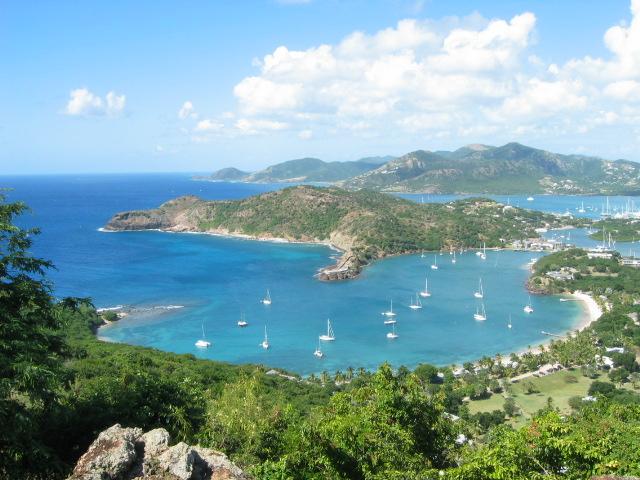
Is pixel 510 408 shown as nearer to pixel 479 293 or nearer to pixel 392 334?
pixel 392 334

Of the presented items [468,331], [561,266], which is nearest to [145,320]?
[468,331]

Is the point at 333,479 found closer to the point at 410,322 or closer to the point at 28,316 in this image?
the point at 28,316

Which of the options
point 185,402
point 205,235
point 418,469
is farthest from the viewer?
point 205,235

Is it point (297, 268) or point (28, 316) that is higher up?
point (28, 316)

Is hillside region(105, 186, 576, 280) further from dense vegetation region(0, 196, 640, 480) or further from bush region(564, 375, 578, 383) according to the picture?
dense vegetation region(0, 196, 640, 480)

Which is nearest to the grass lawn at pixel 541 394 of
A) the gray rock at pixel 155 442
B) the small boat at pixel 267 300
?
the gray rock at pixel 155 442

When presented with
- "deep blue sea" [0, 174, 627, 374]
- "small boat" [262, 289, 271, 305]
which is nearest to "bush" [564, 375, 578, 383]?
"deep blue sea" [0, 174, 627, 374]

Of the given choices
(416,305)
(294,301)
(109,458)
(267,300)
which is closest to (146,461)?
(109,458)
